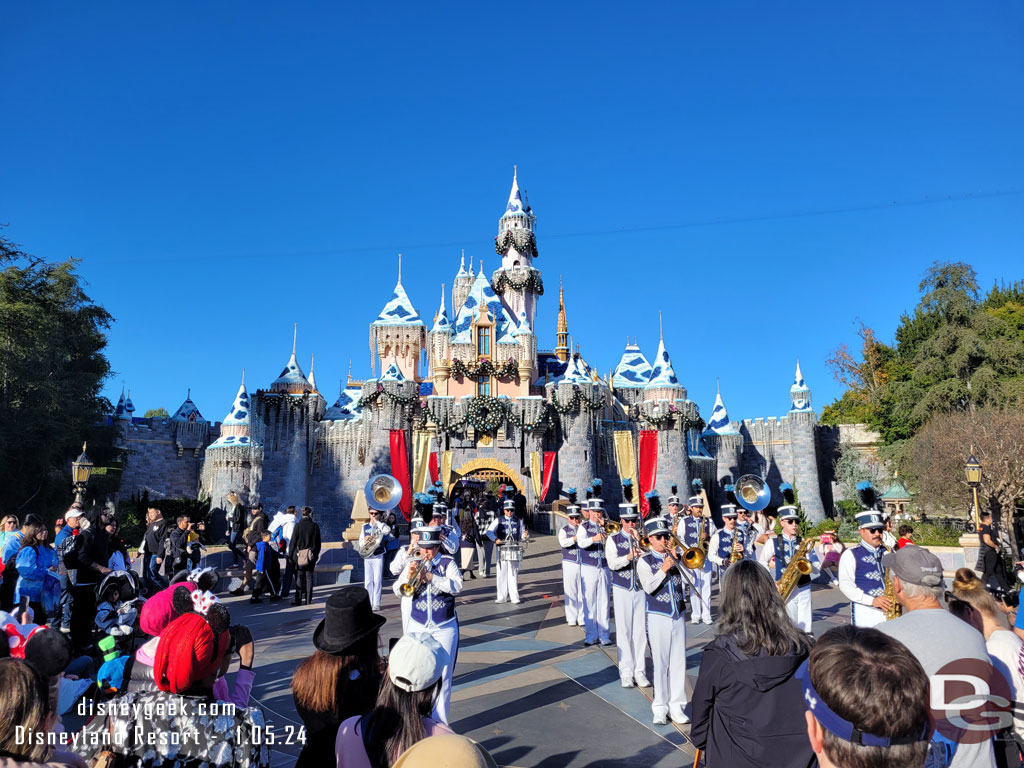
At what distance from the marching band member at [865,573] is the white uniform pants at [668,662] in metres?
1.68

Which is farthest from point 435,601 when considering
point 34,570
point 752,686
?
point 34,570

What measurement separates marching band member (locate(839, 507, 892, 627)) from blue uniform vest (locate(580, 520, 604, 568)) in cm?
357

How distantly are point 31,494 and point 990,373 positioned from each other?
133 ft

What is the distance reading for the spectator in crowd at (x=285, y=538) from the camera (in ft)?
43.0

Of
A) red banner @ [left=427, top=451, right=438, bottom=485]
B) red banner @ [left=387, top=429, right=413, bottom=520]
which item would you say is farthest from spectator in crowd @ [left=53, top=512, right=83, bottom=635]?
red banner @ [left=427, top=451, right=438, bottom=485]

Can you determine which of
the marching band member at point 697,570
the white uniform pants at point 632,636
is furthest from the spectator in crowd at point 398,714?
the marching band member at point 697,570

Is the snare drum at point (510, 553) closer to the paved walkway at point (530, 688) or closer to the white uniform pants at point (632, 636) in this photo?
the paved walkway at point (530, 688)

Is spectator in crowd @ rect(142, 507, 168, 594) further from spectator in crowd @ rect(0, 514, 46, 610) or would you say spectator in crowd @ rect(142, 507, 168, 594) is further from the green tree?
the green tree

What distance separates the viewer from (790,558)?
32.1ft

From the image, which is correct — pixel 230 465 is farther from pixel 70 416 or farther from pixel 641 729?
pixel 641 729

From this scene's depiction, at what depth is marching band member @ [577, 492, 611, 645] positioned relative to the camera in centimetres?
912

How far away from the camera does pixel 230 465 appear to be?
3741cm

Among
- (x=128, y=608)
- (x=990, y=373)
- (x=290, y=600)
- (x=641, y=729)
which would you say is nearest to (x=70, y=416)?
(x=290, y=600)

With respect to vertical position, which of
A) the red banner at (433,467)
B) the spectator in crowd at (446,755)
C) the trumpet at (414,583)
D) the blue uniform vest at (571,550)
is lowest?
the blue uniform vest at (571,550)
